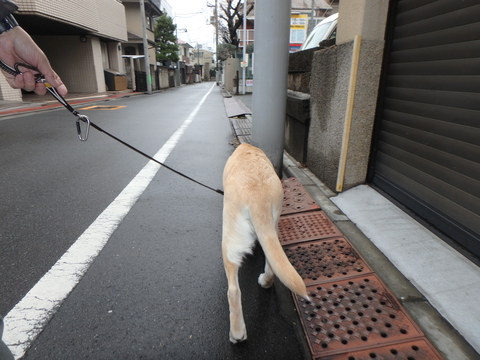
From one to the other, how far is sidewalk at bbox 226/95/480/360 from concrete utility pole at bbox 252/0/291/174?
1320 mm

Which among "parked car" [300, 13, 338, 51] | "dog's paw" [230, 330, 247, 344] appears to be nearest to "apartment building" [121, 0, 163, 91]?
"parked car" [300, 13, 338, 51]

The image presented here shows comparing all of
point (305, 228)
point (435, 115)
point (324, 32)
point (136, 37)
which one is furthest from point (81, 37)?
point (435, 115)

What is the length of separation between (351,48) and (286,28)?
97 centimetres

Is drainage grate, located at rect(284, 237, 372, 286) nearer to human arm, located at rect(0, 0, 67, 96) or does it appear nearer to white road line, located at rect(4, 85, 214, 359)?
white road line, located at rect(4, 85, 214, 359)

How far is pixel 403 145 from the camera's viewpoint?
2816 mm

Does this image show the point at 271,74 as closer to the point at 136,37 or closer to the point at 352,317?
the point at 352,317

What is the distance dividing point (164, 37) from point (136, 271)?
4204 centimetres

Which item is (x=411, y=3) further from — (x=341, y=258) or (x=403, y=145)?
(x=341, y=258)

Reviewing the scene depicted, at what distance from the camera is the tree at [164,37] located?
124 ft

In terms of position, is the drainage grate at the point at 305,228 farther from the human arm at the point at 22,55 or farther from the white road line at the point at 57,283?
the human arm at the point at 22,55

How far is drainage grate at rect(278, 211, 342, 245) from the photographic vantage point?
2.53m

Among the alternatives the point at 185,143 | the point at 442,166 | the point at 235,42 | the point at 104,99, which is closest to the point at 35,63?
the point at 442,166

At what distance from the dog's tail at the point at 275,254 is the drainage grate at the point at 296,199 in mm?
1458

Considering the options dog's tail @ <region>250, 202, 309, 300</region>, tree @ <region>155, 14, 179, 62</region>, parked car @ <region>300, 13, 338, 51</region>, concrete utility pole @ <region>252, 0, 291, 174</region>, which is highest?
tree @ <region>155, 14, 179, 62</region>
